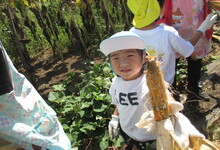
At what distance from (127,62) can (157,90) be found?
28cm

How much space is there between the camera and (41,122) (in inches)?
43.8

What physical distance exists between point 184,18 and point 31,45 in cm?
384

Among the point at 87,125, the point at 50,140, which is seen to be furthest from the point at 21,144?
the point at 87,125

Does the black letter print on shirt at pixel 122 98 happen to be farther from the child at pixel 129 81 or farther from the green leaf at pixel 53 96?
the green leaf at pixel 53 96

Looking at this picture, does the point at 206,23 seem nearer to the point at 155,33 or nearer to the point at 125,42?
the point at 155,33

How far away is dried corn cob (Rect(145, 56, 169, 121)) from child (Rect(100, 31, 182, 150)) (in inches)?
7.6

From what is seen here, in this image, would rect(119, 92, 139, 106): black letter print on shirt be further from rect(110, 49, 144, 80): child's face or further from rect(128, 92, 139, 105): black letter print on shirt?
rect(110, 49, 144, 80): child's face

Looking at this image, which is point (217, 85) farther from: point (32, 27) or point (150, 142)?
point (32, 27)

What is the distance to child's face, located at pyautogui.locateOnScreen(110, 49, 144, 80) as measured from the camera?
1282 millimetres

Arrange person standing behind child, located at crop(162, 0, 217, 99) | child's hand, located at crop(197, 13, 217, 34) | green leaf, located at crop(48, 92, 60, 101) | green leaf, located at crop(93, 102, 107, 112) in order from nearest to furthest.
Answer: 1. child's hand, located at crop(197, 13, 217, 34)
2. person standing behind child, located at crop(162, 0, 217, 99)
3. green leaf, located at crop(93, 102, 107, 112)
4. green leaf, located at crop(48, 92, 60, 101)

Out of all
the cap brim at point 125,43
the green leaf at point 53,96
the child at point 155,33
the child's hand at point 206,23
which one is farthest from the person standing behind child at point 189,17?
the green leaf at point 53,96

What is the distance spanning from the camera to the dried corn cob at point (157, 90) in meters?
1.08

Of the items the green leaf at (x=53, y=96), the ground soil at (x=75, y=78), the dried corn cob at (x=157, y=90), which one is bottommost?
the ground soil at (x=75, y=78)

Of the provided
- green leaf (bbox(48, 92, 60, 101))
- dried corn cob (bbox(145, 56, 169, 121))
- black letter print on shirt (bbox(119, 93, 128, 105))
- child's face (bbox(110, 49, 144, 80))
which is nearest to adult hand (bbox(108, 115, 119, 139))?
black letter print on shirt (bbox(119, 93, 128, 105))
